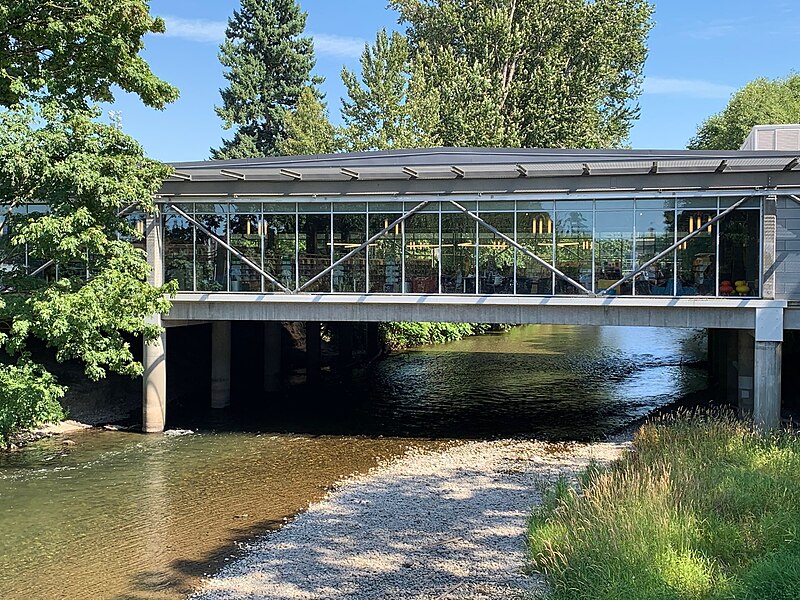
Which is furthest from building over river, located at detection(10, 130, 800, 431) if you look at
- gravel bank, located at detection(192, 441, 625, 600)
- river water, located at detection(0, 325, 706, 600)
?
gravel bank, located at detection(192, 441, 625, 600)

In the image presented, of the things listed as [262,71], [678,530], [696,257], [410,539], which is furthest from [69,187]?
[262,71]

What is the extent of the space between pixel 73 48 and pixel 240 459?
10288mm

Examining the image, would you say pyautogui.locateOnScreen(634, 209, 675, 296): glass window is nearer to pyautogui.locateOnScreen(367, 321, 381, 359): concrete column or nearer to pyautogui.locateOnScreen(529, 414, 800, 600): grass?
pyautogui.locateOnScreen(529, 414, 800, 600): grass

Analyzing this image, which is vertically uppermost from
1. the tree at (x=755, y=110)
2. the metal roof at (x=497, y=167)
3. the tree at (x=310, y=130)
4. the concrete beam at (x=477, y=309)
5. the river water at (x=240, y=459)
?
the tree at (x=755, y=110)

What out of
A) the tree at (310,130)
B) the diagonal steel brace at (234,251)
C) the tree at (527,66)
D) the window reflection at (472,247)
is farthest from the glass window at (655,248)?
the tree at (310,130)

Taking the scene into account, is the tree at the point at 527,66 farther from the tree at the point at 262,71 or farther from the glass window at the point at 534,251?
the glass window at the point at 534,251

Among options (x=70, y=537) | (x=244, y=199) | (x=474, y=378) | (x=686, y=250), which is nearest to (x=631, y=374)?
(x=474, y=378)

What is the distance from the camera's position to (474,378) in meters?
31.5

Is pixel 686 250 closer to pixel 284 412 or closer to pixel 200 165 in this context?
pixel 284 412

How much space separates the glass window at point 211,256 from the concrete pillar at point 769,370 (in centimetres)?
1397

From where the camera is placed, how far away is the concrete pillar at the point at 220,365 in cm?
2555

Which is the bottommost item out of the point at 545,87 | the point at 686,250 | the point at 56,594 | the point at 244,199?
the point at 56,594

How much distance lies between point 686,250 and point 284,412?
12942 millimetres

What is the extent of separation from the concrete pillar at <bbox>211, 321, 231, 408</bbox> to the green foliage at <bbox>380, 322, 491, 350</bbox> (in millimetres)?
14961
